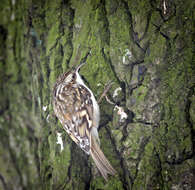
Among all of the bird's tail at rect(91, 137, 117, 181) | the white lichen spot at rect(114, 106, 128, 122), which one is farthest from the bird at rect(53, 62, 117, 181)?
the white lichen spot at rect(114, 106, 128, 122)

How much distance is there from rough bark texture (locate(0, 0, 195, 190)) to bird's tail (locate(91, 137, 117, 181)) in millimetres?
31

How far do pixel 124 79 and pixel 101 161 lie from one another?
462 mm

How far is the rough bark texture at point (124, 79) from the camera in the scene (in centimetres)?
96

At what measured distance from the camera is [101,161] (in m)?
1.09

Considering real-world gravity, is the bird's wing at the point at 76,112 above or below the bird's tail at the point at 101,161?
above

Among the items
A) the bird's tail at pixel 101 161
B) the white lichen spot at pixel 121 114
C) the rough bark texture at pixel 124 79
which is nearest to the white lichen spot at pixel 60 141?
the rough bark texture at pixel 124 79

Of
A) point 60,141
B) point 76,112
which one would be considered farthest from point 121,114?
point 60,141

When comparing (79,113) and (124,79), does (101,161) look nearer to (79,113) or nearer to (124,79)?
(79,113)

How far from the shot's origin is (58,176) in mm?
1244

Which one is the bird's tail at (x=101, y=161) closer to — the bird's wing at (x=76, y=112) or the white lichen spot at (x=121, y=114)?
the bird's wing at (x=76, y=112)

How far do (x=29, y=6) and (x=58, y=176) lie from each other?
3.52 ft

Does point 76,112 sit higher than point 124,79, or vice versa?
point 124,79

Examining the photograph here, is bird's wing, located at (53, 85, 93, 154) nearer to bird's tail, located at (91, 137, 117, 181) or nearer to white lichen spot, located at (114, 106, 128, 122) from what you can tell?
bird's tail, located at (91, 137, 117, 181)

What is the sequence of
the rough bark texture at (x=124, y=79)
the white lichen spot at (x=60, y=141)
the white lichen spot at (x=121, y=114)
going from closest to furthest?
1. the rough bark texture at (x=124, y=79)
2. the white lichen spot at (x=121, y=114)
3. the white lichen spot at (x=60, y=141)
